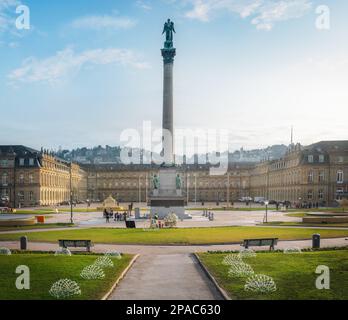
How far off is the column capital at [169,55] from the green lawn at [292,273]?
143ft

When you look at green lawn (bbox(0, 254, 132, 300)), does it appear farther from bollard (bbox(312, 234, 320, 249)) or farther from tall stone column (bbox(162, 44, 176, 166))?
tall stone column (bbox(162, 44, 176, 166))

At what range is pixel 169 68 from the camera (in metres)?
64.1

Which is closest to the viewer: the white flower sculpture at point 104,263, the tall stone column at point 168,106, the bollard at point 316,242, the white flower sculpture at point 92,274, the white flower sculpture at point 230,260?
the white flower sculpture at point 92,274

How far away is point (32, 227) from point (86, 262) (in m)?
26.2

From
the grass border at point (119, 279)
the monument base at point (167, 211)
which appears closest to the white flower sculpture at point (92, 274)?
the grass border at point (119, 279)

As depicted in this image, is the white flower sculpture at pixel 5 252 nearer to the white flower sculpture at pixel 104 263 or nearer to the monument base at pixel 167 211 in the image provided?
the white flower sculpture at pixel 104 263

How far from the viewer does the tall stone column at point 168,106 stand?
62406mm

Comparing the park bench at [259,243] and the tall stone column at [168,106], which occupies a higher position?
the tall stone column at [168,106]

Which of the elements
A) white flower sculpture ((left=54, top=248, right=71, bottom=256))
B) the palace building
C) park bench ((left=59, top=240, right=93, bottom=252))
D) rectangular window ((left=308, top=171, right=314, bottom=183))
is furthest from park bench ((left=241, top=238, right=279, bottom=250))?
rectangular window ((left=308, top=171, right=314, bottom=183))

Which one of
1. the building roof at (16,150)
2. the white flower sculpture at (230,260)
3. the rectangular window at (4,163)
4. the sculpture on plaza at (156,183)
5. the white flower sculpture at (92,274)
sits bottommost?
the white flower sculpture at (230,260)

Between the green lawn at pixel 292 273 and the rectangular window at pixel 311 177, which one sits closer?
the green lawn at pixel 292 273

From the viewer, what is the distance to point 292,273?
19.0 m

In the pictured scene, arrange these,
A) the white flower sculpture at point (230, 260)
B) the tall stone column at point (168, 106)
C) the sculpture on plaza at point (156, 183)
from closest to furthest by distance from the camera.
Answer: the white flower sculpture at point (230, 260), the tall stone column at point (168, 106), the sculpture on plaza at point (156, 183)

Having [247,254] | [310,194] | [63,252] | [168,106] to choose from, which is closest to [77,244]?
[63,252]
